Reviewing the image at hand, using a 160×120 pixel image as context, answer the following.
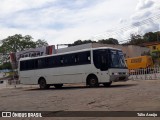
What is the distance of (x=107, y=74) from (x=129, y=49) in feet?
146

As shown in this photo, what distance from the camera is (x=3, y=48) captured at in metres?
100

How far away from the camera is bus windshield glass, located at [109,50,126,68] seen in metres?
22.5

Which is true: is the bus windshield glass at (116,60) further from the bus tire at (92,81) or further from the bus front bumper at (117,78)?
the bus tire at (92,81)

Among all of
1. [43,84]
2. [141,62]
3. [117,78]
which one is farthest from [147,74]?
[141,62]

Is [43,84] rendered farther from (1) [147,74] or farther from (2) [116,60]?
(1) [147,74]

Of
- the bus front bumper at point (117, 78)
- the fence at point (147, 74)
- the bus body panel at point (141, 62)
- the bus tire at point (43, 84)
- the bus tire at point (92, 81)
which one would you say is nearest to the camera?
the bus front bumper at point (117, 78)

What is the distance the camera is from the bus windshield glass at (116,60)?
22.5 m

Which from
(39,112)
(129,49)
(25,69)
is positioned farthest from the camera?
(129,49)

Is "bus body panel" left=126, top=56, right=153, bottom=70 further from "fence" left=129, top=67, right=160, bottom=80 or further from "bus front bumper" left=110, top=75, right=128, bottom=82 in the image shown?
"bus front bumper" left=110, top=75, right=128, bottom=82

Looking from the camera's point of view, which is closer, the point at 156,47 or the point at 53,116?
the point at 53,116

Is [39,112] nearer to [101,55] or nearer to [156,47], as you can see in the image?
[101,55]

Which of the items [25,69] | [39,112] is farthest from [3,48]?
[39,112]

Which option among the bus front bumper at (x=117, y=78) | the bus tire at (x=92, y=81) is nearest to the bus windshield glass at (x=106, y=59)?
the bus front bumper at (x=117, y=78)

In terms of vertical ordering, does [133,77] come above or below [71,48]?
below
